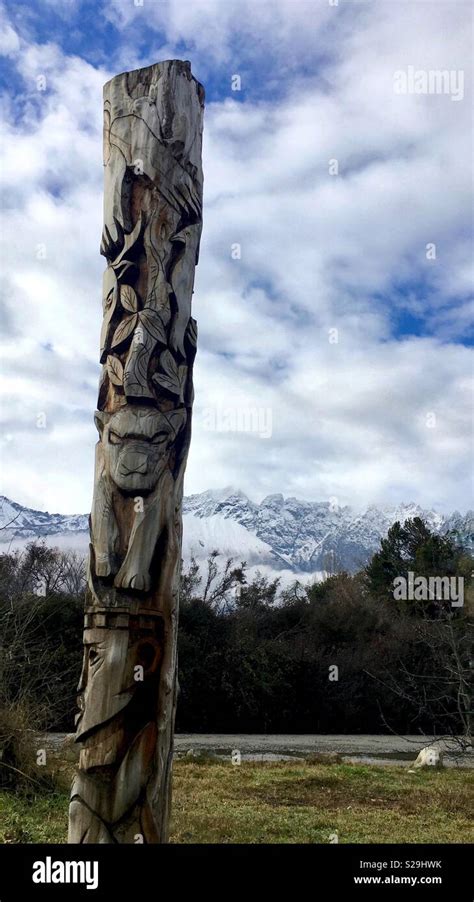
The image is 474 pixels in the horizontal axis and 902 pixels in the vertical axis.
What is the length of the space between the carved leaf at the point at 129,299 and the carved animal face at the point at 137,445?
25.6 inches

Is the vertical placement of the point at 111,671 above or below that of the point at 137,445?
below

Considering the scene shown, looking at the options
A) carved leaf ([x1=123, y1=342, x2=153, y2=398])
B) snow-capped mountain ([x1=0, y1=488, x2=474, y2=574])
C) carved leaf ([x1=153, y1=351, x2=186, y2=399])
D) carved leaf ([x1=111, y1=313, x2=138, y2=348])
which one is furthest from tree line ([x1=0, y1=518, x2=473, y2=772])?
snow-capped mountain ([x1=0, y1=488, x2=474, y2=574])

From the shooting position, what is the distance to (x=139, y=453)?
470cm

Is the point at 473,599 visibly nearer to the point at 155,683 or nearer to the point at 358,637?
the point at 358,637

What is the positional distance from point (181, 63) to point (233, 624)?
15583 millimetres

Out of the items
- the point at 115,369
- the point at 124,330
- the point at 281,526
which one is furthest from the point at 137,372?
the point at 281,526

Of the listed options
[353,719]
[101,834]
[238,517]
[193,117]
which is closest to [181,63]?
[193,117]

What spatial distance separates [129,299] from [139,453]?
103cm

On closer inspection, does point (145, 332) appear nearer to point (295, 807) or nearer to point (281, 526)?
point (295, 807)

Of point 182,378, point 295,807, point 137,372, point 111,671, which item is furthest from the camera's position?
point 295,807

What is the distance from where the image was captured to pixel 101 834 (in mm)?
4281

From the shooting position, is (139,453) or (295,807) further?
(295,807)

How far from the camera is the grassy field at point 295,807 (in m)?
7.02
